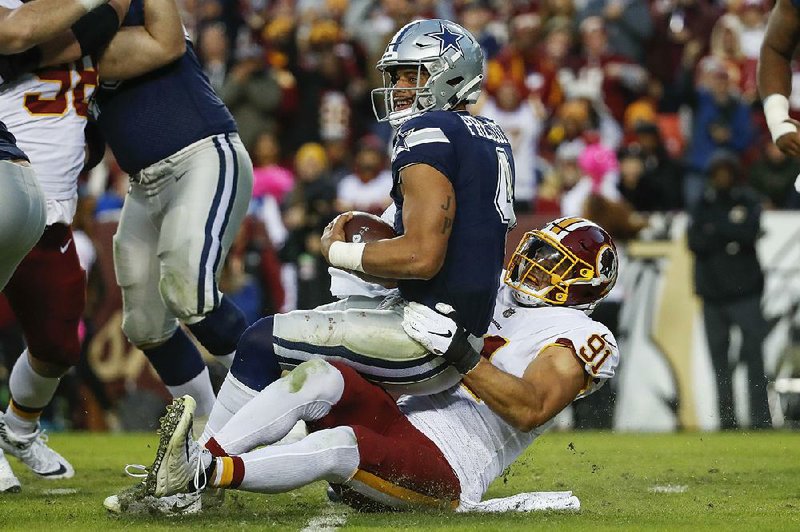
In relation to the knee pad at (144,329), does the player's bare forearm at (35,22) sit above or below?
above

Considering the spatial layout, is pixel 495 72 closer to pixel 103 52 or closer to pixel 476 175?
pixel 103 52

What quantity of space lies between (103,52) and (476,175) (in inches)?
78.3

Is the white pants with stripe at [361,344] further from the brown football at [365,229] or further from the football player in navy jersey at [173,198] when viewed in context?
the football player in navy jersey at [173,198]

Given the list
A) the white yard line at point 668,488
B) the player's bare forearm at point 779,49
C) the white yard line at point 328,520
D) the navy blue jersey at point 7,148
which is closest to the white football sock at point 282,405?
the white yard line at point 328,520

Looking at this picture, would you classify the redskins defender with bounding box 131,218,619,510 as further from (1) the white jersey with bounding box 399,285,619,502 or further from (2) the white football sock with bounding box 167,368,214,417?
(2) the white football sock with bounding box 167,368,214,417

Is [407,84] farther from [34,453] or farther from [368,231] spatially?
[34,453]

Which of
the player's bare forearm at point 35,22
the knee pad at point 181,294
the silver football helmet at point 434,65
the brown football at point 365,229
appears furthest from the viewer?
the knee pad at point 181,294

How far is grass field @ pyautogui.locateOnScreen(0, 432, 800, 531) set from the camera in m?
4.37

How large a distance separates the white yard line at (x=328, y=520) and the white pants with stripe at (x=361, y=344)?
0.50 m

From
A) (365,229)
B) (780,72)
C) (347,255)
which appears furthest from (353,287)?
(780,72)

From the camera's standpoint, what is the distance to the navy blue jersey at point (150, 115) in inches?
226

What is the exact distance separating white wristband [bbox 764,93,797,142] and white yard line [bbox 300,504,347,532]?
263cm

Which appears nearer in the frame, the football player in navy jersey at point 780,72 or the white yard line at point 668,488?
the white yard line at point 668,488

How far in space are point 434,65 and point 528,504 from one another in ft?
5.33
